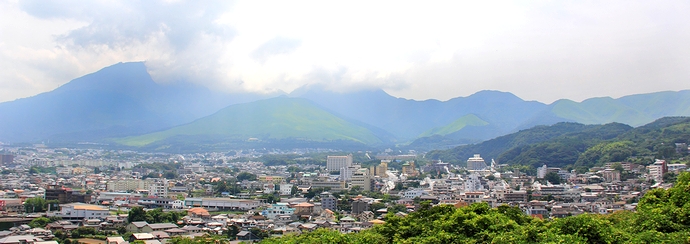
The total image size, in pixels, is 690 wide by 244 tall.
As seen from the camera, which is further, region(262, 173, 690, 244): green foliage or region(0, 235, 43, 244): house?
region(0, 235, 43, 244): house

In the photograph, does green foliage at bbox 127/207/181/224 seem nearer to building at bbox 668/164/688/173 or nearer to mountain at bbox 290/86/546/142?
building at bbox 668/164/688/173

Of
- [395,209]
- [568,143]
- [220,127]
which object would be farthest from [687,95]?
[395,209]

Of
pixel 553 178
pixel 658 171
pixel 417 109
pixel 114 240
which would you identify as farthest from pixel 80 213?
pixel 417 109

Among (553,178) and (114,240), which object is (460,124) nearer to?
(553,178)

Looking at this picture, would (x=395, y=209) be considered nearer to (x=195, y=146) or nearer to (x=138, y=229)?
(x=138, y=229)

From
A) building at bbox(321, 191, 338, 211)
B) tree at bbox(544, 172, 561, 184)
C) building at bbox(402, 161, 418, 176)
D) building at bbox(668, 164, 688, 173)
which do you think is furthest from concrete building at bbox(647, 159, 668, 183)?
building at bbox(402, 161, 418, 176)
